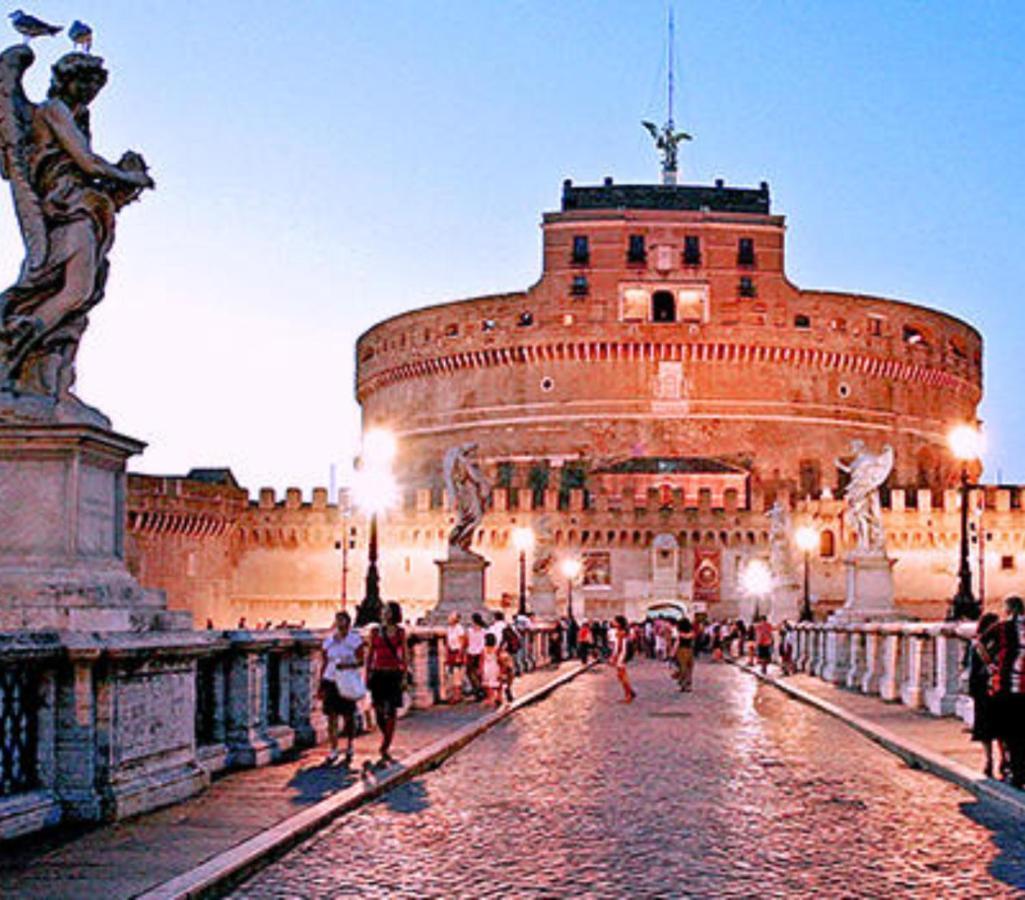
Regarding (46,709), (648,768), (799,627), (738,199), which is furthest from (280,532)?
(46,709)

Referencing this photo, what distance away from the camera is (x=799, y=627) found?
119ft

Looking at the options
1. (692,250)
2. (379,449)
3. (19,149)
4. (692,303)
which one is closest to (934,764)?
Result: (19,149)

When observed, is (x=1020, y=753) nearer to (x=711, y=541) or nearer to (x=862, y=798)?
(x=862, y=798)

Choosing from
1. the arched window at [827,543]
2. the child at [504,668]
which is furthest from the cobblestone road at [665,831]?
Result: the arched window at [827,543]

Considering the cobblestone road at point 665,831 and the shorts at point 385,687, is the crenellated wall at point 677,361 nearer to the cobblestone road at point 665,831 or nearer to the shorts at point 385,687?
the cobblestone road at point 665,831

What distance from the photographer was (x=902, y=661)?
68.6ft

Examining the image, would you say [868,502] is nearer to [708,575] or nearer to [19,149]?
[19,149]

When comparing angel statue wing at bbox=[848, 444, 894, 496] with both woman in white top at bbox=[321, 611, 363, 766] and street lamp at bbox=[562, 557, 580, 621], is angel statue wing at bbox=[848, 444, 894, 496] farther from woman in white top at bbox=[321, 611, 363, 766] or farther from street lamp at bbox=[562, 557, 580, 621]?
street lamp at bbox=[562, 557, 580, 621]

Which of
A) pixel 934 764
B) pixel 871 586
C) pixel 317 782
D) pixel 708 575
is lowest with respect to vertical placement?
pixel 934 764

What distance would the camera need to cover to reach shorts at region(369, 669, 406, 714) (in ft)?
41.9

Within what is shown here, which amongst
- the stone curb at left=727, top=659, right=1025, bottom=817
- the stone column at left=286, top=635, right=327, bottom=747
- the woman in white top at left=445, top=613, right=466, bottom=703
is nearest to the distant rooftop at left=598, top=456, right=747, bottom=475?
the woman in white top at left=445, top=613, right=466, bottom=703

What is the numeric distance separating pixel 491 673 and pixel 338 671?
317 inches

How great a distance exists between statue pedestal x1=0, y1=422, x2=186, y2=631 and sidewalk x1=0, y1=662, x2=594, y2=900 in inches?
46.7

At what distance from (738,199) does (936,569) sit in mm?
26205
